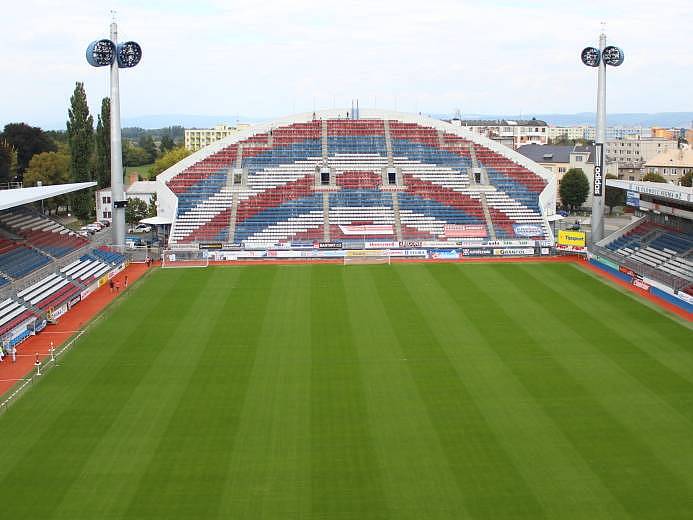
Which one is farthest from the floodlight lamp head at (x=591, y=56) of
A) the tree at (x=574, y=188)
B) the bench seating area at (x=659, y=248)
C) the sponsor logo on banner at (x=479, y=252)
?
the tree at (x=574, y=188)

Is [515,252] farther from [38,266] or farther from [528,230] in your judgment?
[38,266]

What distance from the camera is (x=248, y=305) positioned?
3378cm

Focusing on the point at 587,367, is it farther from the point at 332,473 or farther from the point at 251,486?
the point at 251,486

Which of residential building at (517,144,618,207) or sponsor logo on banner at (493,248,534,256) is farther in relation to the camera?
residential building at (517,144,618,207)

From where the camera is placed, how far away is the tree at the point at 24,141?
80.3 metres

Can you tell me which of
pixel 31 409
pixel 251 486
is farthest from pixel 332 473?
pixel 31 409

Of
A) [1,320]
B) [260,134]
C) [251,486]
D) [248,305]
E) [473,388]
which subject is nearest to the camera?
A: [251,486]

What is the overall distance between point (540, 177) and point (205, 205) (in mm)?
23456

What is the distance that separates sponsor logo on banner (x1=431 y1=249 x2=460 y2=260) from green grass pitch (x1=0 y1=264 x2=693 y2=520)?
42.4 ft

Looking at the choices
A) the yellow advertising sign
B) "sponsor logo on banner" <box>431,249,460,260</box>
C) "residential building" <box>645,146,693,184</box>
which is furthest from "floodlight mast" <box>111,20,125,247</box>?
"residential building" <box>645,146,693,184</box>

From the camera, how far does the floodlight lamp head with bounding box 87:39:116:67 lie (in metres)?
45.2

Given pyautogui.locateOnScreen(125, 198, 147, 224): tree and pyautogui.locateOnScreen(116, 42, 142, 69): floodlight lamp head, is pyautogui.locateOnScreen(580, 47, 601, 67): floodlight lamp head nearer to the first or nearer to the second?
pyautogui.locateOnScreen(116, 42, 142, 69): floodlight lamp head

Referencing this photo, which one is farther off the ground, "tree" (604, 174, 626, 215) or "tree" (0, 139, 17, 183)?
"tree" (0, 139, 17, 183)

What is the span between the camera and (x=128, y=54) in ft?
151
